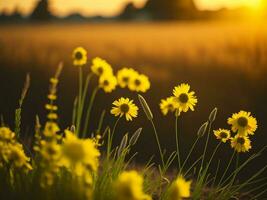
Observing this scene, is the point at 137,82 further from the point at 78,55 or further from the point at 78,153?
the point at 78,153

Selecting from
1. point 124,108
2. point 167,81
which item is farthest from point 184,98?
point 167,81

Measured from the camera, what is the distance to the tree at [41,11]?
3866 cm

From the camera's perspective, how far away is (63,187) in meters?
1.70

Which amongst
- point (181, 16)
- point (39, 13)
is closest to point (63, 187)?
point (181, 16)

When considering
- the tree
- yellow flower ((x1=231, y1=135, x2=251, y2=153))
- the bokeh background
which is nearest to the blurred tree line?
the tree

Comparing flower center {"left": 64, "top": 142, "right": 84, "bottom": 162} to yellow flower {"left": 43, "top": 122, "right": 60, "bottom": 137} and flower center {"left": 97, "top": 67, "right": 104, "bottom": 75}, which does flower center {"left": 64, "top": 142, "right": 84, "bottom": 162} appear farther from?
flower center {"left": 97, "top": 67, "right": 104, "bottom": 75}

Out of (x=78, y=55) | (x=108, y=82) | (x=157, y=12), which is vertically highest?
(x=157, y=12)

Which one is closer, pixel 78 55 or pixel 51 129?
pixel 51 129

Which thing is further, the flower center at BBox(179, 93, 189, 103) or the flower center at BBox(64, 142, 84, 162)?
the flower center at BBox(179, 93, 189, 103)

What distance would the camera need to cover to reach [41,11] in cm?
3881

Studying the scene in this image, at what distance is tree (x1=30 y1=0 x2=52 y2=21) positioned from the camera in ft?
127

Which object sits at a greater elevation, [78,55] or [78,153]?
[78,55]

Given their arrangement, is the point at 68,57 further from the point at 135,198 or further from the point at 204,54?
the point at 135,198

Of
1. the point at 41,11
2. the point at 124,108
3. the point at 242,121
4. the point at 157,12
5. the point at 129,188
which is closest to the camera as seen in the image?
the point at 129,188
